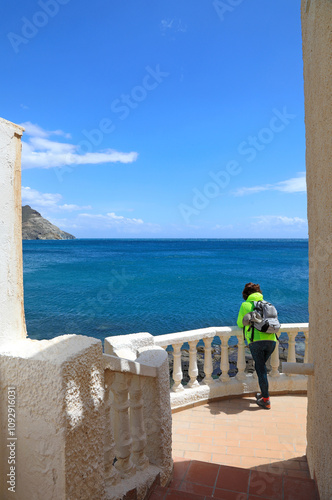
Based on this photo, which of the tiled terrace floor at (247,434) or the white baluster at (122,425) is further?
the tiled terrace floor at (247,434)

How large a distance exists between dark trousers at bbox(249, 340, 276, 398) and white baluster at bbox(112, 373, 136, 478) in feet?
8.69

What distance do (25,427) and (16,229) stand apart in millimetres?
1112

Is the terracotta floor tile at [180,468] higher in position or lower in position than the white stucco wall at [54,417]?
lower

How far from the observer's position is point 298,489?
2.75 meters

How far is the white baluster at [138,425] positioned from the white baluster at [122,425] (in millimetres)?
75

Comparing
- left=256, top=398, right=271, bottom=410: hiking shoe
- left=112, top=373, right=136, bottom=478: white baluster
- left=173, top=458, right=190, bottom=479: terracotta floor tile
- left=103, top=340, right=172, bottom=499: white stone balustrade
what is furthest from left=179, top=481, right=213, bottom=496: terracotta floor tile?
left=256, top=398, right=271, bottom=410: hiking shoe

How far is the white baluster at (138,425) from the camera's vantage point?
7.55 ft

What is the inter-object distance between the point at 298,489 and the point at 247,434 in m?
1.15

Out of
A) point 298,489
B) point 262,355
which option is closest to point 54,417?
point 298,489

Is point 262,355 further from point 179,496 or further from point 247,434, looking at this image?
point 179,496

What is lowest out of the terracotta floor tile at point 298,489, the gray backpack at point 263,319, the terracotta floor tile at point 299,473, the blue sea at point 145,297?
the blue sea at point 145,297

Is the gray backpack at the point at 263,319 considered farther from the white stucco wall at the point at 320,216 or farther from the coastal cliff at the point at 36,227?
the coastal cliff at the point at 36,227

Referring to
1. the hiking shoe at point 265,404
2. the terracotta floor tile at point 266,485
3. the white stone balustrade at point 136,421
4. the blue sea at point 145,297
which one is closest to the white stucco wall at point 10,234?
the white stone balustrade at point 136,421

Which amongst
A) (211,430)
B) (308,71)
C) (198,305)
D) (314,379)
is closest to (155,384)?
(314,379)
